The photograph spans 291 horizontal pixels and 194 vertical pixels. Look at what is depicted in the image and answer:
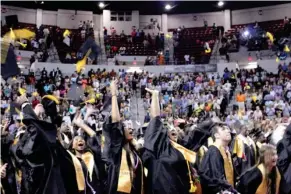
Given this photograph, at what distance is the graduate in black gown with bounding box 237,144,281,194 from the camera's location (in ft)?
16.6

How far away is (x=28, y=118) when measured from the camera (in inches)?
171

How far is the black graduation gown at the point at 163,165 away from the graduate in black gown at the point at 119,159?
0.16 metres

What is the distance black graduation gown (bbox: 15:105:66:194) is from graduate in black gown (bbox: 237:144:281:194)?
2054mm

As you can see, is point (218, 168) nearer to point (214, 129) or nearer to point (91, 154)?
point (214, 129)

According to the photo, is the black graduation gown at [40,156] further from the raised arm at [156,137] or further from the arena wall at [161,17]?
the arena wall at [161,17]

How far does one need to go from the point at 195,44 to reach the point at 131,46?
452 cm

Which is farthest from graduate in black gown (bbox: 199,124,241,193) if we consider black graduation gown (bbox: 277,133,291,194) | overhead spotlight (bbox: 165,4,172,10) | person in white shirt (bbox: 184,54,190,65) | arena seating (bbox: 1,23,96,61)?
overhead spotlight (bbox: 165,4,172,10)

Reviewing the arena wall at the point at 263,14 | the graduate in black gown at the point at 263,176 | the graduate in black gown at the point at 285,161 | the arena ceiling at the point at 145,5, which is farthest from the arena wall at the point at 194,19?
the graduate in black gown at the point at 263,176

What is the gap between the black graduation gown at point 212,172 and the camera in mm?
5086

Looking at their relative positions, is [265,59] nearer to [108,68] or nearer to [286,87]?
[286,87]

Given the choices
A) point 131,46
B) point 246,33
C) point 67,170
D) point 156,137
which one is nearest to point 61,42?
point 131,46

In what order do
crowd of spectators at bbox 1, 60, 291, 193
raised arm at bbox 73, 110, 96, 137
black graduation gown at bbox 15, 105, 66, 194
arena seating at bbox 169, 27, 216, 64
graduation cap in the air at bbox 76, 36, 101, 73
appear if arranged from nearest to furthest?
black graduation gown at bbox 15, 105, 66, 194 < raised arm at bbox 73, 110, 96, 137 < graduation cap in the air at bbox 76, 36, 101, 73 < crowd of spectators at bbox 1, 60, 291, 193 < arena seating at bbox 169, 27, 216, 64

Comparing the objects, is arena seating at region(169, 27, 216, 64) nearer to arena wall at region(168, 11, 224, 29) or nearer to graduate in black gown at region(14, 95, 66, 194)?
arena wall at region(168, 11, 224, 29)

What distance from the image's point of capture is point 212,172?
205 inches
